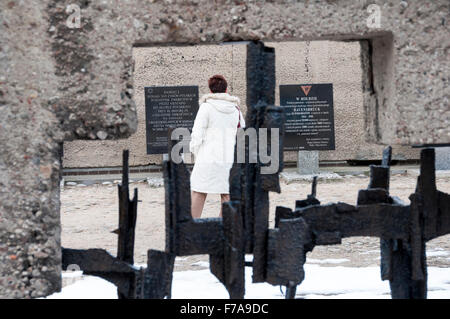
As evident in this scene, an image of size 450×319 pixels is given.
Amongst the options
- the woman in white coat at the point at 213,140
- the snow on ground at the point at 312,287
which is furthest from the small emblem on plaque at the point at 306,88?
the snow on ground at the point at 312,287

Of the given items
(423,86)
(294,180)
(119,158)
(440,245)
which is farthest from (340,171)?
(423,86)

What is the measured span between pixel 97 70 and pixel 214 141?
239 cm

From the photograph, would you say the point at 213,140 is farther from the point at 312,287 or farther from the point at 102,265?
the point at 102,265

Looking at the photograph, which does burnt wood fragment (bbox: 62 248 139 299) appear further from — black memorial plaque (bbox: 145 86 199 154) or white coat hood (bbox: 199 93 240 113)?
black memorial plaque (bbox: 145 86 199 154)

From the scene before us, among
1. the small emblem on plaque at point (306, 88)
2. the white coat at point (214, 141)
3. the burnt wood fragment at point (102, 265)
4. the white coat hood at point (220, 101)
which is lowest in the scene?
the burnt wood fragment at point (102, 265)

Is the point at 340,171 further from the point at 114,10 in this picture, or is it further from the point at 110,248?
the point at 114,10

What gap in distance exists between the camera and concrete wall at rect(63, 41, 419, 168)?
9.21 meters

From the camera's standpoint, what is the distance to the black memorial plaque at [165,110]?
29.1 feet

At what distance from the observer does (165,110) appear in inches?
349

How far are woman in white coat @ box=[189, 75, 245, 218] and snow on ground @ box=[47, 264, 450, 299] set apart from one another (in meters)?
1.11

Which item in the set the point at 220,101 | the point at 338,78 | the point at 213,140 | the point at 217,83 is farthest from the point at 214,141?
the point at 338,78

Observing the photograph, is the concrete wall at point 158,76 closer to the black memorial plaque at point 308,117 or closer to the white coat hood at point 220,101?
the black memorial plaque at point 308,117

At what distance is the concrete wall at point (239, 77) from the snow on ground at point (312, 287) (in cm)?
605

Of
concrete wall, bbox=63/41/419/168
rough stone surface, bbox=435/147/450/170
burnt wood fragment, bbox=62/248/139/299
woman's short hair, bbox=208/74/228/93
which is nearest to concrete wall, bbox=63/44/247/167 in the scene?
concrete wall, bbox=63/41/419/168
